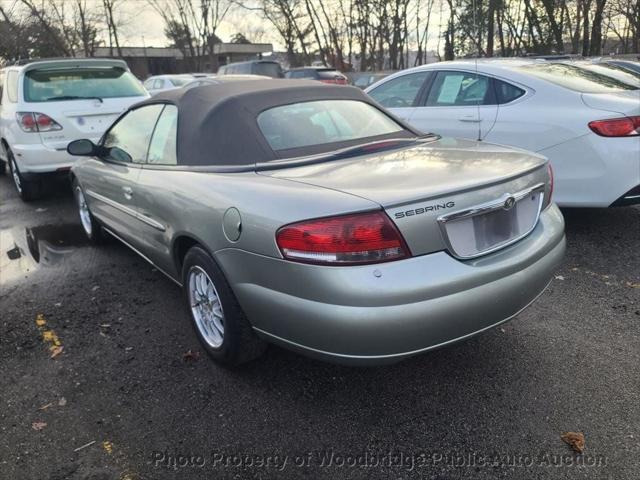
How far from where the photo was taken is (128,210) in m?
3.85

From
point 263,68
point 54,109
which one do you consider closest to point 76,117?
point 54,109

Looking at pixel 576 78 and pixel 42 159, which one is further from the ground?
pixel 576 78

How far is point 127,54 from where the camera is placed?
51531 millimetres

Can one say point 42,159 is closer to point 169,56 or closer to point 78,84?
point 78,84

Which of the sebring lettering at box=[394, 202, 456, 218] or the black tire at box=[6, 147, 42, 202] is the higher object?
the sebring lettering at box=[394, 202, 456, 218]

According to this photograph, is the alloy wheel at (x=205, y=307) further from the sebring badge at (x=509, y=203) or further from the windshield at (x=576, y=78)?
the windshield at (x=576, y=78)

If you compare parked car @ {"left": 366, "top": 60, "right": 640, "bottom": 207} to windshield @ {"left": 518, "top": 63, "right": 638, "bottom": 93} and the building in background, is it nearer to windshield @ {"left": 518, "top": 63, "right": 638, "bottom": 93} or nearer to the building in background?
windshield @ {"left": 518, "top": 63, "right": 638, "bottom": 93}

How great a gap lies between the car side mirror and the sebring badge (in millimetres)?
3405

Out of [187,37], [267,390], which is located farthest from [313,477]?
[187,37]

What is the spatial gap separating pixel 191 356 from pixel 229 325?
610 mm

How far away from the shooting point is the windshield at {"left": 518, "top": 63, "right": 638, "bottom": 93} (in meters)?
4.75

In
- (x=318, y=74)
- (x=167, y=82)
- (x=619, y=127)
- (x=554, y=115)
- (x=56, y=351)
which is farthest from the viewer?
(x=318, y=74)

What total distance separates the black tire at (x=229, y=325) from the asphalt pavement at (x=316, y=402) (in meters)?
0.15

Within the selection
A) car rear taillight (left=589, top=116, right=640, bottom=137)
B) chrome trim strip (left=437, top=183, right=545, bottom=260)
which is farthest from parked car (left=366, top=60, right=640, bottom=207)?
chrome trim strip (left=437, top=183, right=545, bottom=260)
